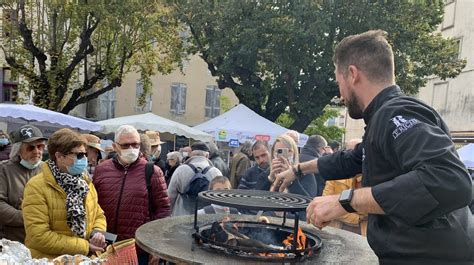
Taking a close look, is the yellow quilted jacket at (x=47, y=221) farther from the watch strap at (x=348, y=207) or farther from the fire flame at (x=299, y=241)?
the watch strap at (x=348, y=207)

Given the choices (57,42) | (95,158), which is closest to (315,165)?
(95,158)

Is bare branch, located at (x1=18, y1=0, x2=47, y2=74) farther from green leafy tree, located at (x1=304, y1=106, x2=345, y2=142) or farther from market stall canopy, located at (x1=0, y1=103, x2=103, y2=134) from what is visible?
green leafy tree, located at (x1=304, y1=106, x2=345, y2=142)

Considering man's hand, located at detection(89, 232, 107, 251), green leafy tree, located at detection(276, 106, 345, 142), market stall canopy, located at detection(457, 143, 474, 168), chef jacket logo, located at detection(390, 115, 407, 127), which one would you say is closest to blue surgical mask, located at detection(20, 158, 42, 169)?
man's hand, located at detection(89, 232, 107, 251)

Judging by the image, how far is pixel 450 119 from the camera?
2375 centimetres

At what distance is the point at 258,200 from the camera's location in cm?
289

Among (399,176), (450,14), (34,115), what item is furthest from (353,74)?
(450,14)

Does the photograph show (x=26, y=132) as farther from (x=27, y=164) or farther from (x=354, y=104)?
(x=354, y=104)

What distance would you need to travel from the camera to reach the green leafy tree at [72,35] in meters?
15.9

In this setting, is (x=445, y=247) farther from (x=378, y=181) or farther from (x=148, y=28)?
(x=148, y=28)

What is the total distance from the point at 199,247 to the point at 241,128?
9705 millimetres

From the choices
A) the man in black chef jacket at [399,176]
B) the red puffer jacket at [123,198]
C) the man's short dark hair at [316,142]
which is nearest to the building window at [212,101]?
the man's short dark hair at [316,142]

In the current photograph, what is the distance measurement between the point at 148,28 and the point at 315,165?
49.7 feet

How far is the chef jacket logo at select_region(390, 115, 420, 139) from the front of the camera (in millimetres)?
1738

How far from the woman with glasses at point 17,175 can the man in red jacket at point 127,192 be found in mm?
625
